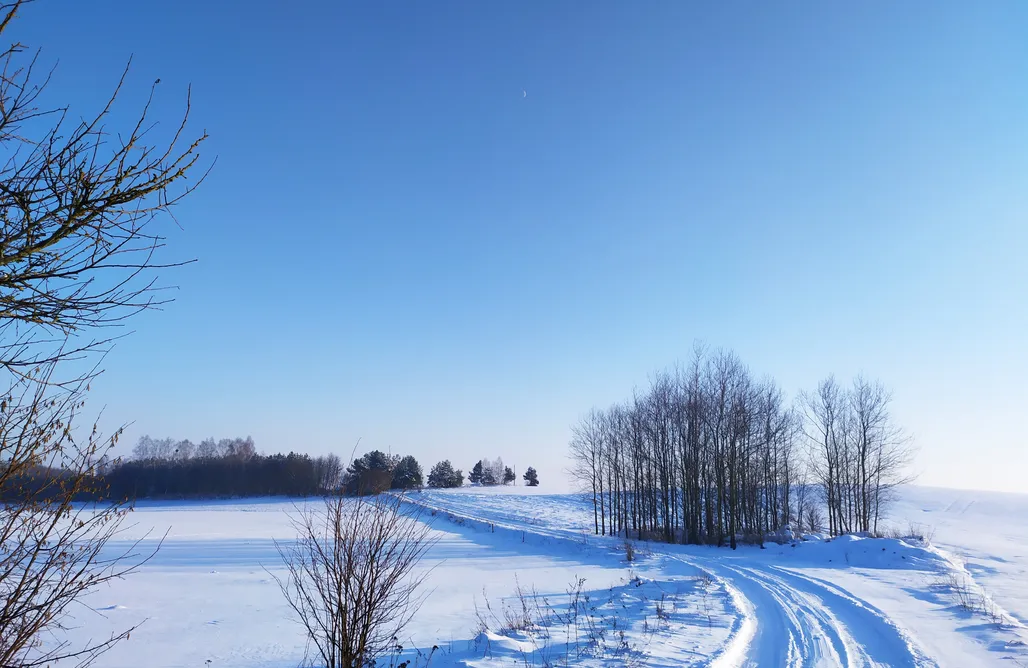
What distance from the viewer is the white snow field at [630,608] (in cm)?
839

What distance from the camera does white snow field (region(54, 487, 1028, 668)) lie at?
8.39 metres

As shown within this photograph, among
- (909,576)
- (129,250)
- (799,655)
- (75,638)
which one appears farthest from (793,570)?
(129,250)

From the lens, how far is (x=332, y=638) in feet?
17.2

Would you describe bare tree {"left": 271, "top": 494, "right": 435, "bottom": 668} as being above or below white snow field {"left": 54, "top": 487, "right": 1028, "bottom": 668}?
above

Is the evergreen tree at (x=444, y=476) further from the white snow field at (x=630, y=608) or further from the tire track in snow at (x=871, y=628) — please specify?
the tire track in snow at (x=871, y=628)

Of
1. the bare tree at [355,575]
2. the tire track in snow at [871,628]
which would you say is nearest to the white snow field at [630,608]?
the tire track in snow at [871,628]

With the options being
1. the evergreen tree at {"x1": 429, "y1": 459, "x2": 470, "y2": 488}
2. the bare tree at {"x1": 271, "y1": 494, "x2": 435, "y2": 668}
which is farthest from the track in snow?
the evergreen tree at {"x1": 429, "y1": 459, "x2": 470, "y2": 488}

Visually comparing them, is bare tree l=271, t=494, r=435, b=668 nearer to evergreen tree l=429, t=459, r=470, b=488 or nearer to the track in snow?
the track in snow

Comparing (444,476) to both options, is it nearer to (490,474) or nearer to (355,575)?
(490,474)

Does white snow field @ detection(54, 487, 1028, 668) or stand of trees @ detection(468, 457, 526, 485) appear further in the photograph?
stand of trees @ detection(468, 457, 526, 485)

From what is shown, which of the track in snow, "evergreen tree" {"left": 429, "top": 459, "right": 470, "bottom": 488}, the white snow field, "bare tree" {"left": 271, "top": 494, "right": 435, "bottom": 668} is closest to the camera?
"bare tree" {"left": 271, "top": 494, "right": 435, "bottom": 668}

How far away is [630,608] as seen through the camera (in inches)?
488

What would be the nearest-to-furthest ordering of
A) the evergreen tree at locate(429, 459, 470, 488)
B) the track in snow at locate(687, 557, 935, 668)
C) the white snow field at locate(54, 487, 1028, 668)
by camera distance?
the track in snow at locate(687, 557, 935, 668) → the white snow field at locate(54, 487, 1028, 668) → the evergreen tree at locate(429, 459, 470, 488)

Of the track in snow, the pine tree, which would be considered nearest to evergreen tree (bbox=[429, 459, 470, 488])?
the pine tree
